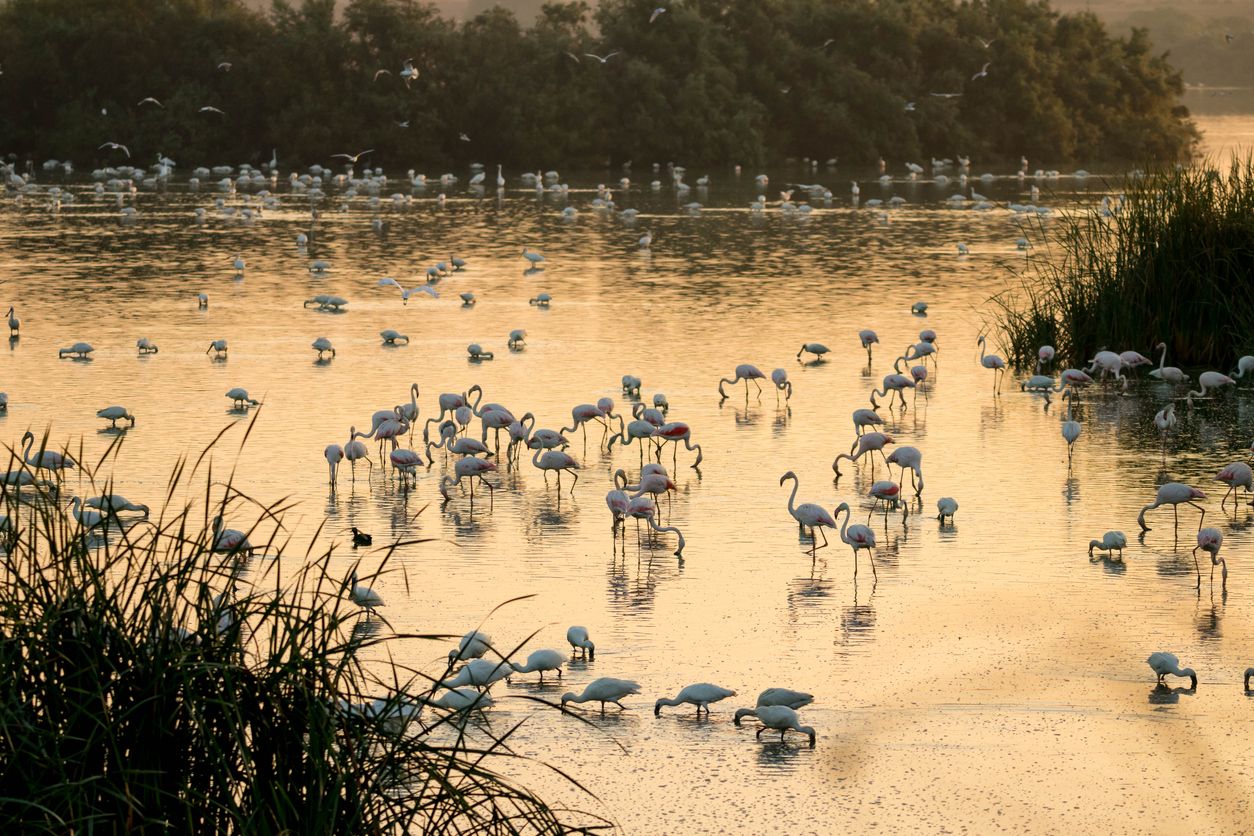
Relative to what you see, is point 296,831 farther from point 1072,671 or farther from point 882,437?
point 882,437

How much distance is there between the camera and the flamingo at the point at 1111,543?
34.3 ft

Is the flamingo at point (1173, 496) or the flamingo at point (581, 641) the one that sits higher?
the flamingo at point (1173, 496)

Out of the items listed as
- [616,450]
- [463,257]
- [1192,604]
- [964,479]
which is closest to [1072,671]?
[1192,604]

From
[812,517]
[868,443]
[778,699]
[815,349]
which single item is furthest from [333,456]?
[815,349]

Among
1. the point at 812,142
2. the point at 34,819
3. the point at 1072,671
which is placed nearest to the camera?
the point at 34,819

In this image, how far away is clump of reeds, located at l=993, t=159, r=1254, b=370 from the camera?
16359 mm

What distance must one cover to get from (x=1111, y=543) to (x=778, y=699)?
3.55m

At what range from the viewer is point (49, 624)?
498 cm

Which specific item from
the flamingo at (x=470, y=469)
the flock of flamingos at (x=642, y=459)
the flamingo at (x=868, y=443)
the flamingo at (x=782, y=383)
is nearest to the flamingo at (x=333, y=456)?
the flock of flamingos at (x=642, y=459)

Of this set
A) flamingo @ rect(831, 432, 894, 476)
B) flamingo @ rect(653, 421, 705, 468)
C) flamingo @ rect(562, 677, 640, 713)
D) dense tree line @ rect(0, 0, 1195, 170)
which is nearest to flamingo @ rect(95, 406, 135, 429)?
flamingo @ rect(653, 421, 705, 468)

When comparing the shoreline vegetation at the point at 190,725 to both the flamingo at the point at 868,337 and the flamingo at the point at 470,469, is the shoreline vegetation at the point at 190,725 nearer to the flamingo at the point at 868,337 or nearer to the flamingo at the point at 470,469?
the flamingo at the point at 470,469

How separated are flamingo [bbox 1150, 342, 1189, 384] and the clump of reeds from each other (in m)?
0.63

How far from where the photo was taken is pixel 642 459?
1357 centimetres

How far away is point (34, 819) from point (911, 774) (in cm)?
373
